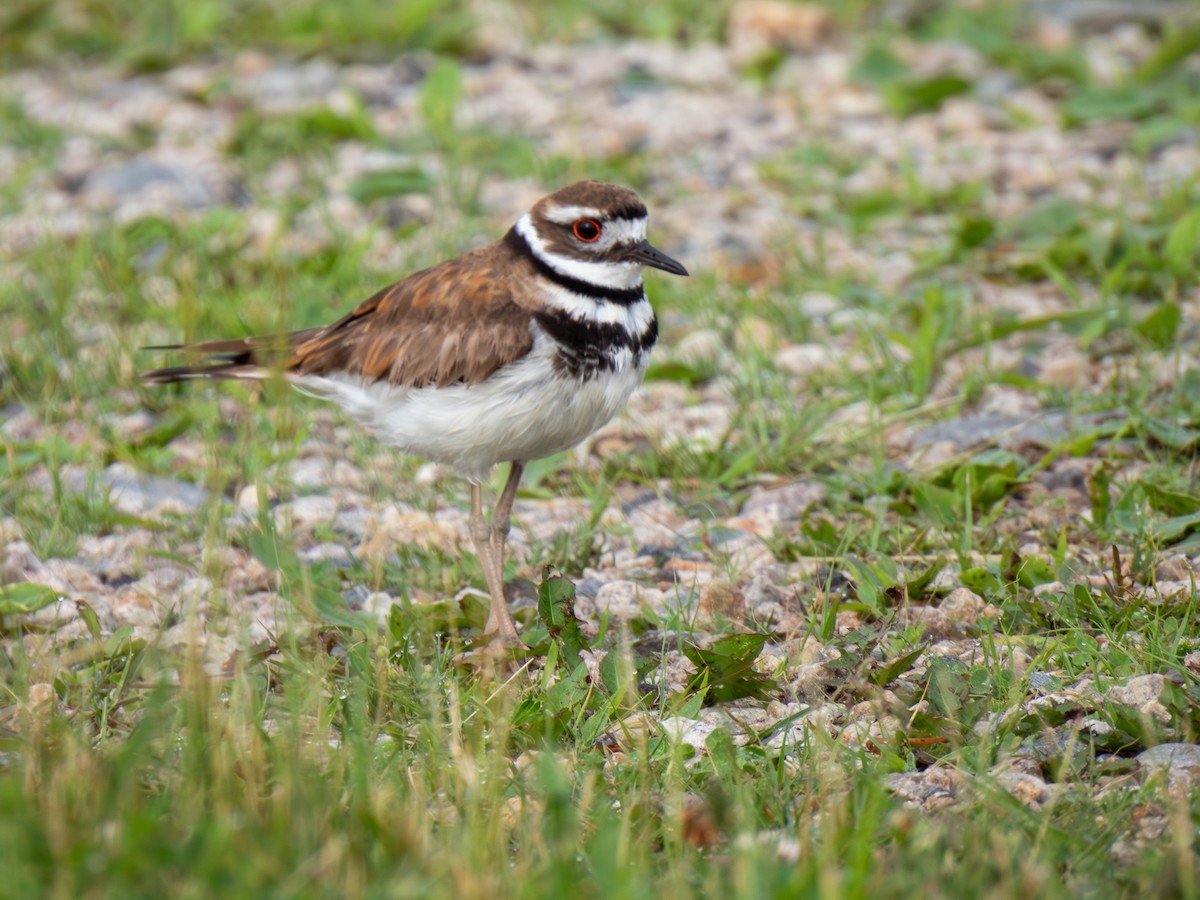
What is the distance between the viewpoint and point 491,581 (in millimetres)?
4379

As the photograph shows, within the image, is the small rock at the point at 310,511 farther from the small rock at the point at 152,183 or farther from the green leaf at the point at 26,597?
the small rock at the point at 152,183

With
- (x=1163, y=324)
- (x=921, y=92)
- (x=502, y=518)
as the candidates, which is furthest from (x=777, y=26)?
(x=502, y=518)

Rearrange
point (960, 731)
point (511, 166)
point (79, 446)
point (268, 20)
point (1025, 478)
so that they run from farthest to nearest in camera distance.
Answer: point (268, 20)
point (511, 166)
point (79, 446)
point (1025, 478)
point (960, 731)

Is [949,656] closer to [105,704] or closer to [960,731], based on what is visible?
[960,731]

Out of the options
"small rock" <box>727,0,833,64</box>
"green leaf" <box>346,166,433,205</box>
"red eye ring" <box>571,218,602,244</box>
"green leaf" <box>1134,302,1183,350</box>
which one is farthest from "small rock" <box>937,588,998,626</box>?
"small rock" <box>727,0,833,64</box>

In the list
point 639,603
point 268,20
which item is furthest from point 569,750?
point 268,20

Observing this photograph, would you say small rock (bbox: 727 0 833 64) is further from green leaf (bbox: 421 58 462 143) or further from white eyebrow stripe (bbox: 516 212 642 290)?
white eyebrow stripe (bbox: 516 212 642 290)

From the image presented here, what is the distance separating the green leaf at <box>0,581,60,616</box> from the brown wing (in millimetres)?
899

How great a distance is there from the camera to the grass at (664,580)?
282 cm

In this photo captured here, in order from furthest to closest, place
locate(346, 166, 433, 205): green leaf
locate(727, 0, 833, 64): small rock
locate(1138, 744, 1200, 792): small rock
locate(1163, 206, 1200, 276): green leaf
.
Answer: locate(727, 0, 833, 64): small rock → locate(346, 166, 433, 205): green leaf → locate(1163, 206, 1200, 276): green leaf → locate(1138, 744, 1200, 792): small rock

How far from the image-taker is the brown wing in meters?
4.27

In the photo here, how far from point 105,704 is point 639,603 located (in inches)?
58.8

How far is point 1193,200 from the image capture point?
6953 millimetres

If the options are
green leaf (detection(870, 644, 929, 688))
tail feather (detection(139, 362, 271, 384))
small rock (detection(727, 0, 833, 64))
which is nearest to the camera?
green leaf (detection(870, 644, 929, 688))
